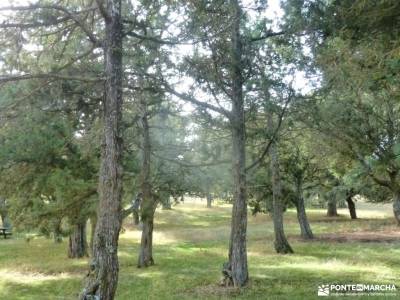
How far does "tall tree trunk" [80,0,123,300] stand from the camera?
8.36 metres

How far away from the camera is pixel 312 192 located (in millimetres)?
38469

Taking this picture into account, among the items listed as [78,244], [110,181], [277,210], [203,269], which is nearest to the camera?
[110,181]

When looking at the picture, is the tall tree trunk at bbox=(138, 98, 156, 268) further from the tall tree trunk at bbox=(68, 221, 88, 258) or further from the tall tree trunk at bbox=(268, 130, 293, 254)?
the tall tree trunk at bbox=(268, 130, 293, 254)

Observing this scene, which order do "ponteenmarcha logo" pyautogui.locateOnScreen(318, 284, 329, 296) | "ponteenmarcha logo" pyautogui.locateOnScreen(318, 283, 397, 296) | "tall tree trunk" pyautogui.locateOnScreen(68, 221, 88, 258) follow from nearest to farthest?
1. "ponteenmarcha logo" pyautogui.locateOnScreen(318, 283, 397, 296)
2. "ponteenmarcha logo" pyautogui.locateOnScreen(318, 284, 329, 296)
3. "tall tree trunk" pyautogui.locateOnScreen(68, 221, 88, 258)

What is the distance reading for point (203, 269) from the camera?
17.4 metres

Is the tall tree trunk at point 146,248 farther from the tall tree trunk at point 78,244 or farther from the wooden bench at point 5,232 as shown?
the wooden bench at point 5,232

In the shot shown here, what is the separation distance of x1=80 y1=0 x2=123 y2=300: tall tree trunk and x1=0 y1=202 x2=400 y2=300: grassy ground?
439 cm

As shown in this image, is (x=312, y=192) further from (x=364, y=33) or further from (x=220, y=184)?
(x=364, y=33)

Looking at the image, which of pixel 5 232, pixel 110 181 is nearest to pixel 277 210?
pixel 110 181

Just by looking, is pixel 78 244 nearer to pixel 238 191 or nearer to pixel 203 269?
pixel 203 269

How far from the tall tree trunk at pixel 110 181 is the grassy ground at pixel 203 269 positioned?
4395mm

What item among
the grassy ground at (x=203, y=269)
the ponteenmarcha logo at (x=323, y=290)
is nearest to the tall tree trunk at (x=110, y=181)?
the grassy ground at (x=203, y=269)

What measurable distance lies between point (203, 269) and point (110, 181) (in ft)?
32.2

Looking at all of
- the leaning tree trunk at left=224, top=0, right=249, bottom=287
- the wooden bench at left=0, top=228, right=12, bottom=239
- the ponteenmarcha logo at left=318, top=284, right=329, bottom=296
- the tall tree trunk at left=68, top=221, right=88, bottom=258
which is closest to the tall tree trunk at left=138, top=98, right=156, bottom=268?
the leaning tree trunk at left=224, top=0, right=249, bottom=287
